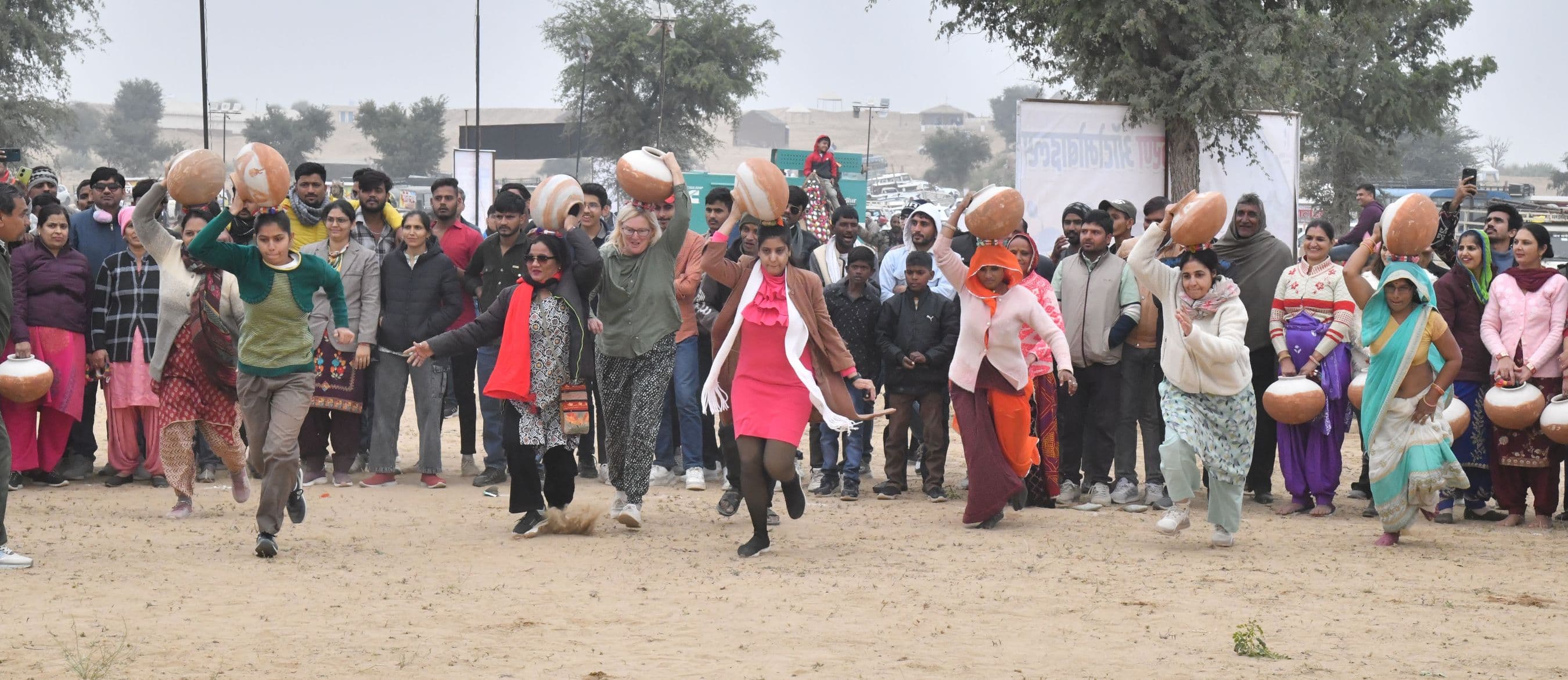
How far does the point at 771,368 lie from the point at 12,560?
3846 millimetres

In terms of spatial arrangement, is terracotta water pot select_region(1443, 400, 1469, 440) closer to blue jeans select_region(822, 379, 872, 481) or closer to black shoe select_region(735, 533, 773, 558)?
blue jeans select_region(822, 379, 872, 481)

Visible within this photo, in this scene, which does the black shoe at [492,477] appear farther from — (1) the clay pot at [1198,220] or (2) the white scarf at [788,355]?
(1) the clay pot at [1198,220]

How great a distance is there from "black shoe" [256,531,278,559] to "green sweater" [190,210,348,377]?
808 millimetres

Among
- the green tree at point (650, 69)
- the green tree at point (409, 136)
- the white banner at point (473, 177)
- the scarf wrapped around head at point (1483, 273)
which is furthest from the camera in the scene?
the green tree at point (409, 136)

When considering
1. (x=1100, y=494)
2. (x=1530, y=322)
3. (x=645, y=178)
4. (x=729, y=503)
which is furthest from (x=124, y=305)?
(x=1530, y=322)

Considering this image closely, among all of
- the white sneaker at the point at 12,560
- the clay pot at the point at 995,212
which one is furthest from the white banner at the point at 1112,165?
the white sneaker at the point at 12,560

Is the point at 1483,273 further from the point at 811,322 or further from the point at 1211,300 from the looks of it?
the point at 811,322

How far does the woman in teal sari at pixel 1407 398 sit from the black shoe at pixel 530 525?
462 cm

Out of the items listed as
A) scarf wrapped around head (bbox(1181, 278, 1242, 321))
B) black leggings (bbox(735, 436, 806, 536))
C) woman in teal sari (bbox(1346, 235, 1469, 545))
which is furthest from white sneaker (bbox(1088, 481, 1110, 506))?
black leggings (bbox(735, 436, 806, 536))

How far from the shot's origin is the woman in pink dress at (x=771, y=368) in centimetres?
817

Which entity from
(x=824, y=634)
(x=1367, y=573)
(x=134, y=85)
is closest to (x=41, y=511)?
(x=824, y=634)

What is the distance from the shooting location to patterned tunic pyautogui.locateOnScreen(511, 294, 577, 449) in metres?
8.41

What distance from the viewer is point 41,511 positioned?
949 centimetres

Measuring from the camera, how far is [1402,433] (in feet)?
28.3
